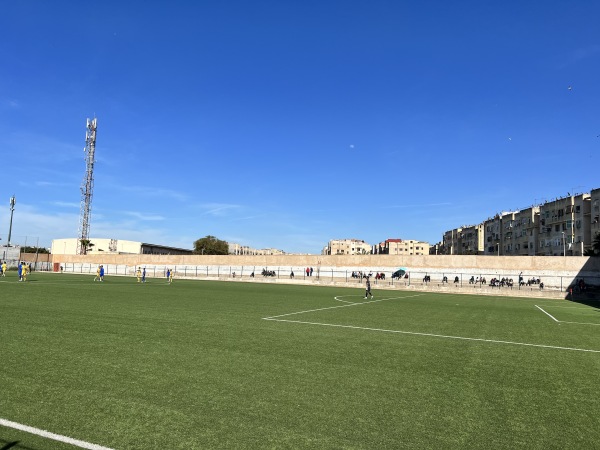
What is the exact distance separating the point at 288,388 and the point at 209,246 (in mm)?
138901

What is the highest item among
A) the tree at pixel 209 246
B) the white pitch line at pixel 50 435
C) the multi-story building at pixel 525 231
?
the multi-story building at pixel 525 231

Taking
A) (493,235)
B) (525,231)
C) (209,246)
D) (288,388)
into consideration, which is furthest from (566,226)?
(209,246)

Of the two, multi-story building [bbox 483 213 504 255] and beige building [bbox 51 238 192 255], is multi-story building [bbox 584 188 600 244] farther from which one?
beige building [bbox 51 238 192 255]

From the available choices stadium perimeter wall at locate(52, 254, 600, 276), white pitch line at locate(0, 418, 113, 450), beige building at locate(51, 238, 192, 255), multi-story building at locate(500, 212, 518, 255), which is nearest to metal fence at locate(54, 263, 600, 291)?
stadium perimeter wall at locate(52, 254, 600, 276)

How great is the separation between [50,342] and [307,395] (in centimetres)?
670

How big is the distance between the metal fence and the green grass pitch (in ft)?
135

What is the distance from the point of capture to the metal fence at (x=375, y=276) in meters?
55.9

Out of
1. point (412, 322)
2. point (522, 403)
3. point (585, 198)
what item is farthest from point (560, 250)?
point (522, 403)

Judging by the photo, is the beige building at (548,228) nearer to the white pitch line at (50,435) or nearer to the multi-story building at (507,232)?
the multi-story building at (507,232)

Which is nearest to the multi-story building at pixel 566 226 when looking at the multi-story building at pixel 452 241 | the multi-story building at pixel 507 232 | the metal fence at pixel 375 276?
the multi-story building at pixel 507 232

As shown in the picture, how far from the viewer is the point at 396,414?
5805mm

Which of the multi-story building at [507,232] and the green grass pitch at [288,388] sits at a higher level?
the multi-story building at [507,232]

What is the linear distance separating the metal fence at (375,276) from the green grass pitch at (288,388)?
41.1 meters

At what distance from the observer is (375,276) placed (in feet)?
219
